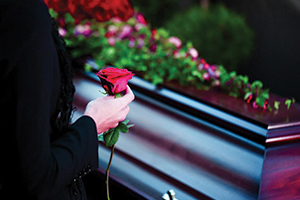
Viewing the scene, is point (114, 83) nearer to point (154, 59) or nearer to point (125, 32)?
point (154, 59)

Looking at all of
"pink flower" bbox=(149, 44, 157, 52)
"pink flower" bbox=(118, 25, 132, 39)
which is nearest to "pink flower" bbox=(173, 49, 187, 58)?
"pink flower" bbox=(149, 44, 157, 52)

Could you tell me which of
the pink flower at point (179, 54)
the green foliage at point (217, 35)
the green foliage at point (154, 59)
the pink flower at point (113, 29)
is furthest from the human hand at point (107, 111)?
the green foliage at point (217, 35)

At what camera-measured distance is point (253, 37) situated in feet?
11.2

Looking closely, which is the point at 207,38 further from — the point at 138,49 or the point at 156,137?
the point at 156,137

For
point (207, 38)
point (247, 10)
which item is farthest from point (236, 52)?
point (247, 10)

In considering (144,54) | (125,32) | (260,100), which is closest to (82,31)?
(125,32)

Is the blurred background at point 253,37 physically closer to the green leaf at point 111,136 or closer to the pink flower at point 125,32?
the pink flower at point 125,32

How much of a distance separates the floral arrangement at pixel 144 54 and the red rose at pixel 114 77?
2.44 feet

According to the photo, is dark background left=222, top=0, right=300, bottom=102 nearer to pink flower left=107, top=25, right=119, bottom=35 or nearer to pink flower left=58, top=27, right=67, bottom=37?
pink flower left=107, top=25, right=119, bottom=35

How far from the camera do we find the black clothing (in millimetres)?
489

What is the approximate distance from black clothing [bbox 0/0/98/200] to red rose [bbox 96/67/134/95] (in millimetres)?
109

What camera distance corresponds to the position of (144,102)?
132cm

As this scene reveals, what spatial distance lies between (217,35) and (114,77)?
2692 millimetres

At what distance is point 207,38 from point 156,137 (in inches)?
88.0
